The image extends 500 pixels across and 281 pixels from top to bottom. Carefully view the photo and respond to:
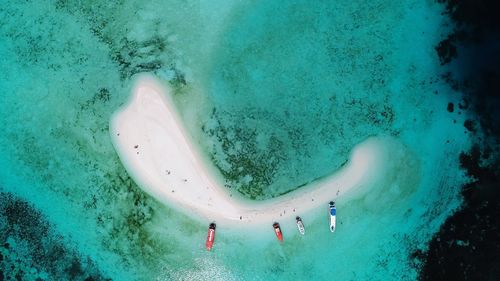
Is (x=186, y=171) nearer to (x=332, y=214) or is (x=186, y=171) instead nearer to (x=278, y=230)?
(x=278, y=230)

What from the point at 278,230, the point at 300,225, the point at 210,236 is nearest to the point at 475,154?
the point at 300,225

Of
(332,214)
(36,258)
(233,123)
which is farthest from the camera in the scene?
(36,258)

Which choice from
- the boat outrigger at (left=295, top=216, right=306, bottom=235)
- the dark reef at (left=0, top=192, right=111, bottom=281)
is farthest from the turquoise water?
the boat outrigger at (left=295, top=216, right=306, bottom=235)

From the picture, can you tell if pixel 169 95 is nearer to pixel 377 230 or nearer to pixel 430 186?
pixel 377 230

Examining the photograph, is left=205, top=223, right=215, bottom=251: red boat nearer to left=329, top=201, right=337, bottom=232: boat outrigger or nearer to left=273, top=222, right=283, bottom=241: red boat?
left=273, top=222, right=283, bottom=241: red boat

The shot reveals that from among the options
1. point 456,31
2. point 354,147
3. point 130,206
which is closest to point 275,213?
point 354,147

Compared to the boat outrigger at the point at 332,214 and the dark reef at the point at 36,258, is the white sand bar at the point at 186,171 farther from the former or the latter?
the dark reef at the point at 36,258
